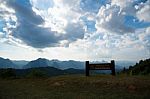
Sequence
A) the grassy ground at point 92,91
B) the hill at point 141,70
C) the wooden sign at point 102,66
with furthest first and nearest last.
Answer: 1. the hill at point 141,70
2. the wooden sign at point 102,66
3. the grassy ground at point 92,91

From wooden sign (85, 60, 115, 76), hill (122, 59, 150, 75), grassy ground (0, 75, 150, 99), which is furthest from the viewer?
hill (122, 59, 150, 75)

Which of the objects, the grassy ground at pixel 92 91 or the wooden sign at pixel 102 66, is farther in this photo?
the wooden sign at pixel 102 66

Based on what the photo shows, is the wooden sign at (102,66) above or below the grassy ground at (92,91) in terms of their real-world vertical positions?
above

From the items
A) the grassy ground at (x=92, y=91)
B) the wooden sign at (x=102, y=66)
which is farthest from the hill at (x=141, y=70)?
the grassy ground at (x=92, y=91)

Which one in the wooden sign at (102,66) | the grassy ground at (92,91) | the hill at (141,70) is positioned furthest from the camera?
the hill at (141,70)

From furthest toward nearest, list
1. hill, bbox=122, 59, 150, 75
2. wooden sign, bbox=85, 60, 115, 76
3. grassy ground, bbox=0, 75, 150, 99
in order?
1. hill, bbox=122, 59, 150, 75
2. wooden sign, bbox=85, 60, 115, 76
3. grassy ground, bbox=0, 75, 150, 99

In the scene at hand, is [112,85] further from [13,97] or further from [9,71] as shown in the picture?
[9,71]

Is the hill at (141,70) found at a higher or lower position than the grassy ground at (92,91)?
higher

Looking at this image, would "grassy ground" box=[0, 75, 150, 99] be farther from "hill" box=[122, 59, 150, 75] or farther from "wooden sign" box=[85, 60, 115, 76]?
"hill" box=[122, 59, 150, 75]

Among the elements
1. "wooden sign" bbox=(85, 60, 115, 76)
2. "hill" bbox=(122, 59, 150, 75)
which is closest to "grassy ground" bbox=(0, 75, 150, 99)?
"wooden sign" bbox=(85, 60, 115, 76)

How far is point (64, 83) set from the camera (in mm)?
28250

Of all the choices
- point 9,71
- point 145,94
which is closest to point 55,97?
point 145,94

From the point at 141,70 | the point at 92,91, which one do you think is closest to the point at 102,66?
the point at 92,91

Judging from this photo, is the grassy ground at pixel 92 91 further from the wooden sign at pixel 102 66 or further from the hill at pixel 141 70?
the hill at pixel 141 70
